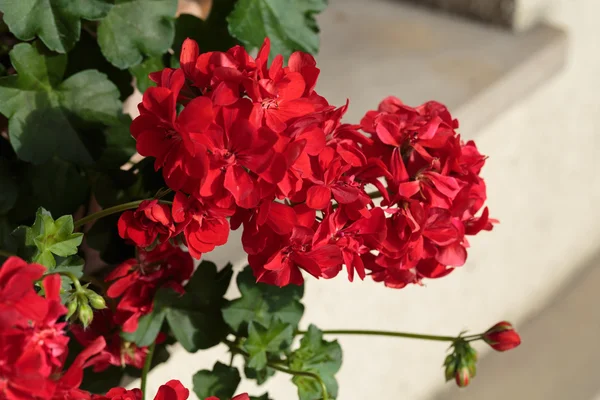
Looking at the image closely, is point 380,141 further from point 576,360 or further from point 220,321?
point 576,360

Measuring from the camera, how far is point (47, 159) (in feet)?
1.95

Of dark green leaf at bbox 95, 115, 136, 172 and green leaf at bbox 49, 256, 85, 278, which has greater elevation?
green leaf at bbox 49, 256, 85, 278

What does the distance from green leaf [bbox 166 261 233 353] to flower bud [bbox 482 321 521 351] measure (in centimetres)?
21

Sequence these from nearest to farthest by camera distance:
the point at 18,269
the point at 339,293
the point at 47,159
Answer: the point at 18,269
the point at 47,159
the point at 339,293

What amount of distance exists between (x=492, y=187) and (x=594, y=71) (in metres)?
0.34

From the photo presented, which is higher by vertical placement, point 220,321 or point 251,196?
point 251,196

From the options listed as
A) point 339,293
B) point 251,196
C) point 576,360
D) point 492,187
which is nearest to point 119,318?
point 251,196

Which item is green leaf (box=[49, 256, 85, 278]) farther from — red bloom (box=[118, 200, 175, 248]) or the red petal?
the red petal

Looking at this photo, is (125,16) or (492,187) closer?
(125,16)

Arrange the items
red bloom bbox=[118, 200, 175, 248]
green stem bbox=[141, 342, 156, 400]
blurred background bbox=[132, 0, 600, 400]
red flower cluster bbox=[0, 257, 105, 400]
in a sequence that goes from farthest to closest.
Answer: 1. blurred background bbox=[132, 0, 600, 400]
2. green stem bbox=[141, 342, 156, 400]
3. red bloom bbox=[118, 200, 175, 248]
4. red flower cluster bbox=[0, 257, 105, 400]

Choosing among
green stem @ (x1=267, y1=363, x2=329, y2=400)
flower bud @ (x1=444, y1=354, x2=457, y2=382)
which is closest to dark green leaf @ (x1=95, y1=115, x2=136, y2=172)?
green stem @ (x1=267, y1=363, x2=329, y2=400)

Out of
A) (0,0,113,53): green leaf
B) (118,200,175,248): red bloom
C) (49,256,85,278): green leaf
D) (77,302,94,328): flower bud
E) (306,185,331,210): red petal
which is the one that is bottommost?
(49,256,85,278): green leaf

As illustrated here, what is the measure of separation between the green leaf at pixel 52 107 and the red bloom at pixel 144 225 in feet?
0.53

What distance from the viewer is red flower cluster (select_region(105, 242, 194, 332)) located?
0.55m
